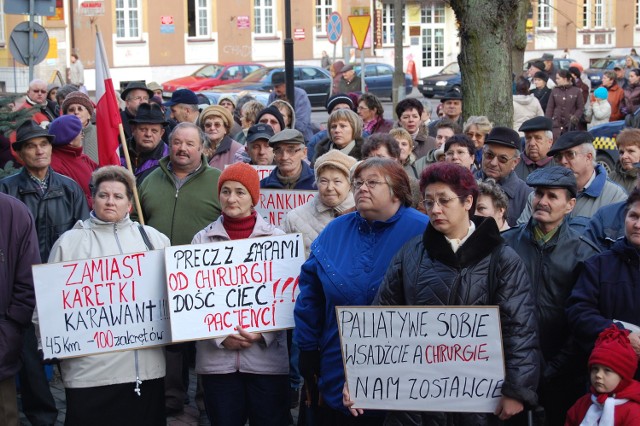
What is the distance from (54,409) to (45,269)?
1.94 m

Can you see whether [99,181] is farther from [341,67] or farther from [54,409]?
[341,67]

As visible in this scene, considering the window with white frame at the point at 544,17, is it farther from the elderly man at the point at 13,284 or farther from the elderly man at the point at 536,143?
the elderly man at the point at 13,284

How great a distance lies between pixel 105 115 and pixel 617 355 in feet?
14.7

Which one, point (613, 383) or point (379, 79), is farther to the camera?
point (379, 79)

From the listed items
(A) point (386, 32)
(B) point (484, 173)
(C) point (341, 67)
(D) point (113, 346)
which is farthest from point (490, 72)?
(A) point (386, 32)

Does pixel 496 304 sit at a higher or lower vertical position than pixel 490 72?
lower

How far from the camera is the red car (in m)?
35.6

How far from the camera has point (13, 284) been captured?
5957 millimetres

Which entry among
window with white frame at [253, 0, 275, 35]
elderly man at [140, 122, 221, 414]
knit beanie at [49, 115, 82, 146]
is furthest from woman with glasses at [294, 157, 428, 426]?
window with white frame at [253, 0, 275, 35]

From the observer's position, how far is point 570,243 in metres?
5.54

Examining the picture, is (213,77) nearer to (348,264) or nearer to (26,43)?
(26,43)

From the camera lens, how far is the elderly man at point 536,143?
7.92 meters

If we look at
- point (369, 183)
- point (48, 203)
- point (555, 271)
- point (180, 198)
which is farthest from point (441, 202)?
point (48, 203)

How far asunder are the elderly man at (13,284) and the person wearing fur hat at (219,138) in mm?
3782
